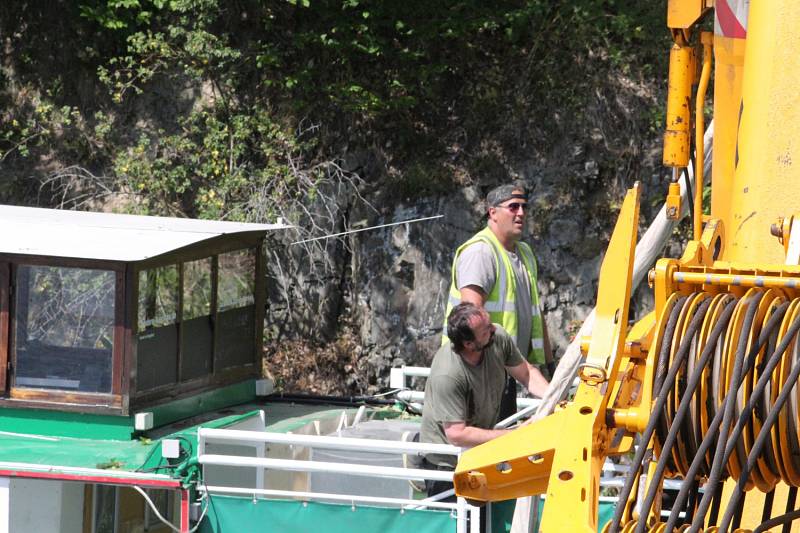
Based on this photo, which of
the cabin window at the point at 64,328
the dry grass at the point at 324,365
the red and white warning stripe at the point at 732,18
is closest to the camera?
the red and white warning stripe at the point at 732,18

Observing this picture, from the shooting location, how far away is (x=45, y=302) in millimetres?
6156

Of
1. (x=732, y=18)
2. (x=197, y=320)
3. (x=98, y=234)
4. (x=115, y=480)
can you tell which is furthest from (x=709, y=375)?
(x=197, y=320)

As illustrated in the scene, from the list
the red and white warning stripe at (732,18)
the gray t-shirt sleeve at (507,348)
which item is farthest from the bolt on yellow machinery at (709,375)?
the gray t-shirt sleeve at (507,348)

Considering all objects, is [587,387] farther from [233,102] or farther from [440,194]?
[233,102]

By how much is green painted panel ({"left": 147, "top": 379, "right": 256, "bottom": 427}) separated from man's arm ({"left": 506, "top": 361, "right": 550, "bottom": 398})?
71.1 inches

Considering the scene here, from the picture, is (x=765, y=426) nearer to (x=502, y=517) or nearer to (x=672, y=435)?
(x=672, y=435)

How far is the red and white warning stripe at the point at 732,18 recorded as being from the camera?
414 cm

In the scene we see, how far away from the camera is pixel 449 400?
5.46 meters

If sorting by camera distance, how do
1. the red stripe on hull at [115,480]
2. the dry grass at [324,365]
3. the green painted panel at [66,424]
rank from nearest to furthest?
the red stripe on hull at [115,480] < the green painted panel at [66,424] < the dry grass at [324,365]

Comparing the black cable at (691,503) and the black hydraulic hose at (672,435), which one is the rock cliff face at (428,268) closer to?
the black cable at (691,503)

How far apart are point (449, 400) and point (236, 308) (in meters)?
2.07

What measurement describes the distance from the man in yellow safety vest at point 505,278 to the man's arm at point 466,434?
748 millimetres

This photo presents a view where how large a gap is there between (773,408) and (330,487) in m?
3.64

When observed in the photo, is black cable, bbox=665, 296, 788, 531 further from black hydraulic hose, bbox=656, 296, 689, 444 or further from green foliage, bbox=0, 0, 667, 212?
green foliage, bbox=0, 0, 667, 212
